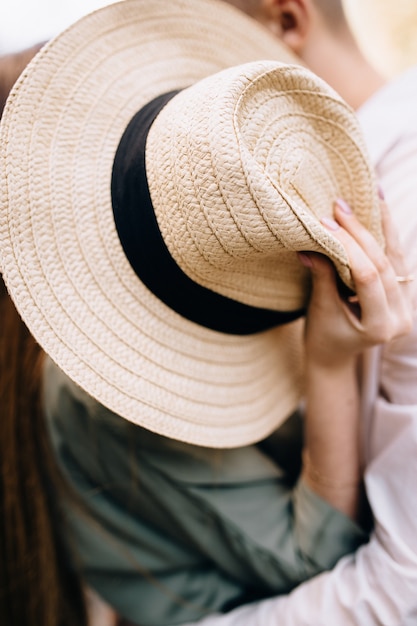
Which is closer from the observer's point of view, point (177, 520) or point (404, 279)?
point (404, 279)

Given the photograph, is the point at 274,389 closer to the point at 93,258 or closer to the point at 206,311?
the point at 206,311

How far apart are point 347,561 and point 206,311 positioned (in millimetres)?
428

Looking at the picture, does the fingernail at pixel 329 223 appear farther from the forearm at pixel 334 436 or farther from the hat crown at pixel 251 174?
the forearm at pixel 334 436

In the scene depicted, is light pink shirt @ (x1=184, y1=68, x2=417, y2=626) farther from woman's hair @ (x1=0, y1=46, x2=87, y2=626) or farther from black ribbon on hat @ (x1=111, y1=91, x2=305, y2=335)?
woman's hair @ (x1=0, y1=46, x2=87, y2=626)

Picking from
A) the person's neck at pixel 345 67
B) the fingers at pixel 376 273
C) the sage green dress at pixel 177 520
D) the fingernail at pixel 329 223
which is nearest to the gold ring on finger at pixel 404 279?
the fingers at pixel 376 273

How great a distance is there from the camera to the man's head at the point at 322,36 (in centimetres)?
96

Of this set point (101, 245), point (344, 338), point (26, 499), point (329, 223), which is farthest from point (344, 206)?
point (26, 499)

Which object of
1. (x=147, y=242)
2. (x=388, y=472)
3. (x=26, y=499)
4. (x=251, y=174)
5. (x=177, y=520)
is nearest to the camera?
(x=251, y=174)

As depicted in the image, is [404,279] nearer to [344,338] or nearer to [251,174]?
[344,338]

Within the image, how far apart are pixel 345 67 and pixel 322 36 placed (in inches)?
2.8

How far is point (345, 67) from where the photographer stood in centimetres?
97

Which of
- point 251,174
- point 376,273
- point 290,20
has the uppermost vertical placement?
point 290,20

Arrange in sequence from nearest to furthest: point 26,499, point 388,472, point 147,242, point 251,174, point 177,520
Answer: point 251,174 < point 147,242 < point 388,472 < point 177,520 < point 26,499

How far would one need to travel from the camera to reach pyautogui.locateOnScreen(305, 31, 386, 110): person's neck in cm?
97
